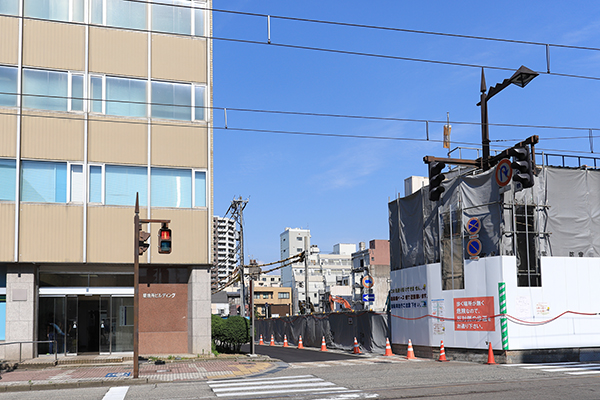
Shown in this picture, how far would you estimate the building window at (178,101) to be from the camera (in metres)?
24.9

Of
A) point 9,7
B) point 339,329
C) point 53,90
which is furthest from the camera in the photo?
point 339,329

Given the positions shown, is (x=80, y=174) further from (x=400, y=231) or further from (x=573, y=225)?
(x=573, y=225)

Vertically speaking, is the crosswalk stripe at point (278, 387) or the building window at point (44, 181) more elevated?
the building window at point (44, 181)

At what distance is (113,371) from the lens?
65.2ft

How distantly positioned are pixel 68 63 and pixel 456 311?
1802cm

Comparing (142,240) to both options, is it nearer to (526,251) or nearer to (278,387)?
(278,387)

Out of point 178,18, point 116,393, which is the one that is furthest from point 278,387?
point 178,18

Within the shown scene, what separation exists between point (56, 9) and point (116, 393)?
16.3 m

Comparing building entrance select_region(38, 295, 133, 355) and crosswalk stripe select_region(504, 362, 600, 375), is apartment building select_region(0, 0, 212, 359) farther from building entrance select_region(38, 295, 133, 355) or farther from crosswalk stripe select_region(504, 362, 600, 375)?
crosswalk stripe select_region(504, 362, 600, 375)

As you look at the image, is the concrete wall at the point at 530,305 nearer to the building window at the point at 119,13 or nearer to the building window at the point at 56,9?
the building window at the point at 119,13

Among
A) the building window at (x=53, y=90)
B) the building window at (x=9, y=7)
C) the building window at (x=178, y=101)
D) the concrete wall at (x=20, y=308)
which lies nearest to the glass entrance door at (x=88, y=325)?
the concrete wall at (x=20, y=308)

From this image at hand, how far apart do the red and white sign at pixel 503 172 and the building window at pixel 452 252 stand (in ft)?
8.35

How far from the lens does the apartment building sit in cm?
2278

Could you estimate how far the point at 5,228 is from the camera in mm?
22250
